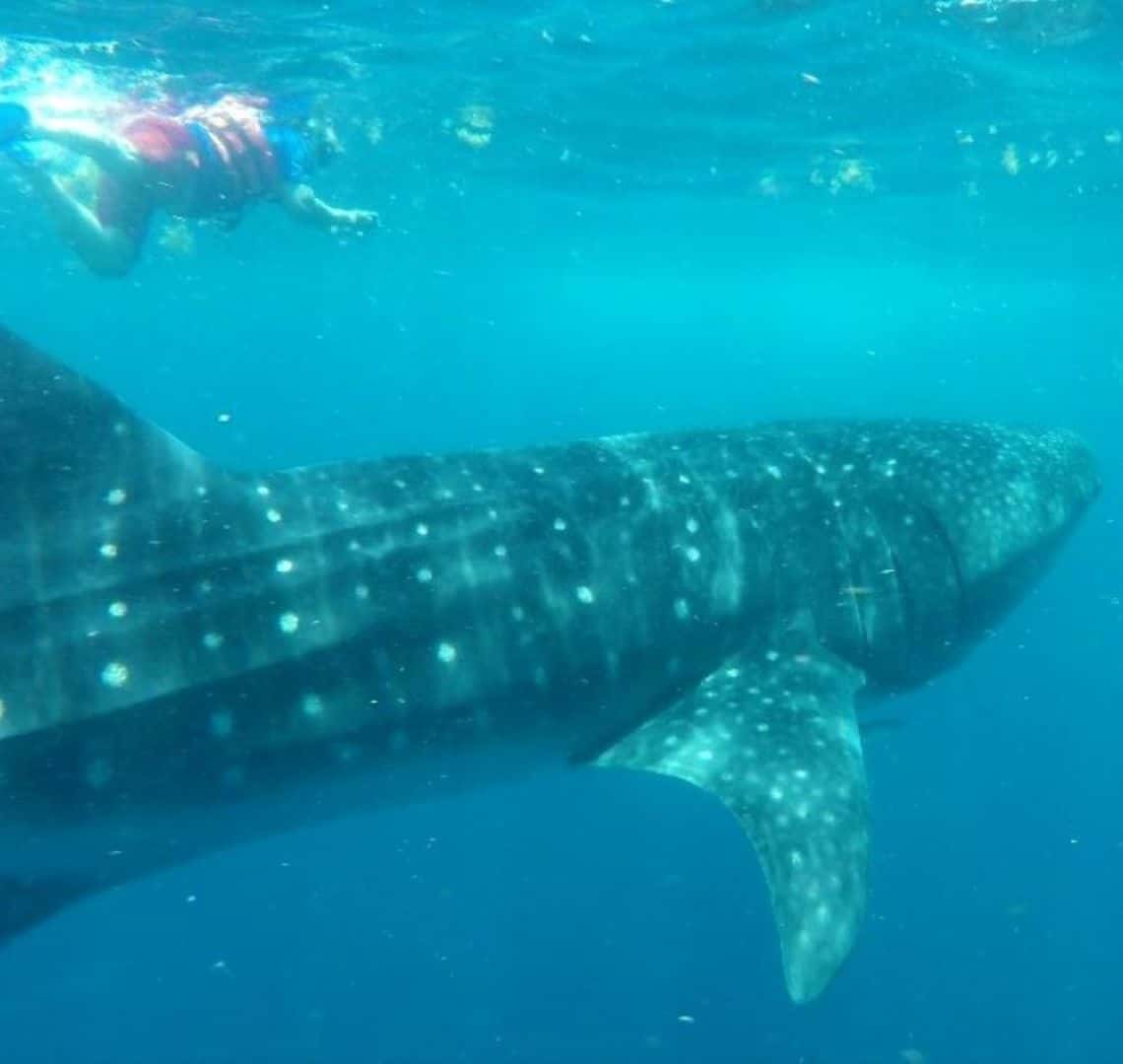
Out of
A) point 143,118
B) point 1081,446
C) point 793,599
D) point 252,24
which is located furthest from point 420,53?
point 793,599

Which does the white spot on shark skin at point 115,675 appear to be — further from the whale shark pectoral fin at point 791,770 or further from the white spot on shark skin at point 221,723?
the whale shark pectoral fin at point 791,770

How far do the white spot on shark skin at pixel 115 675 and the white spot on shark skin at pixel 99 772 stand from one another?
1.07 feet

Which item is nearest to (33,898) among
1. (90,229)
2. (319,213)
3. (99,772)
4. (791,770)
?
(99,772)

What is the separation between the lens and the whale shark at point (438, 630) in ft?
15.0

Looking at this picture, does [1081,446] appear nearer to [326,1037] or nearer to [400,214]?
[326,1037]

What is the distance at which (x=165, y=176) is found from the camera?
35.5 ft

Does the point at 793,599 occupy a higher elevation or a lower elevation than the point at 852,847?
higher

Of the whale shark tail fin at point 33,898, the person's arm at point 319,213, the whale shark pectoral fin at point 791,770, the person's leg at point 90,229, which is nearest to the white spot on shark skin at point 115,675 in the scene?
the whale shark tail fin at point 33,898

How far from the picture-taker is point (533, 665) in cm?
553

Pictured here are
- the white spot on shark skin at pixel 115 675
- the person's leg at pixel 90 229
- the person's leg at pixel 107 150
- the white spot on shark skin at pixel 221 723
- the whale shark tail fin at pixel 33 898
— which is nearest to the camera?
the white spot on shark skin at pixel 115 675

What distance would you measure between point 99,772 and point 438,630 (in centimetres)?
165

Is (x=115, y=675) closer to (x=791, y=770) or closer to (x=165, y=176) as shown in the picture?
(x=791, y=770)

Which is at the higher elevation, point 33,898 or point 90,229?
point 90,229

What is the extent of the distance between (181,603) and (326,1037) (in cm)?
683
